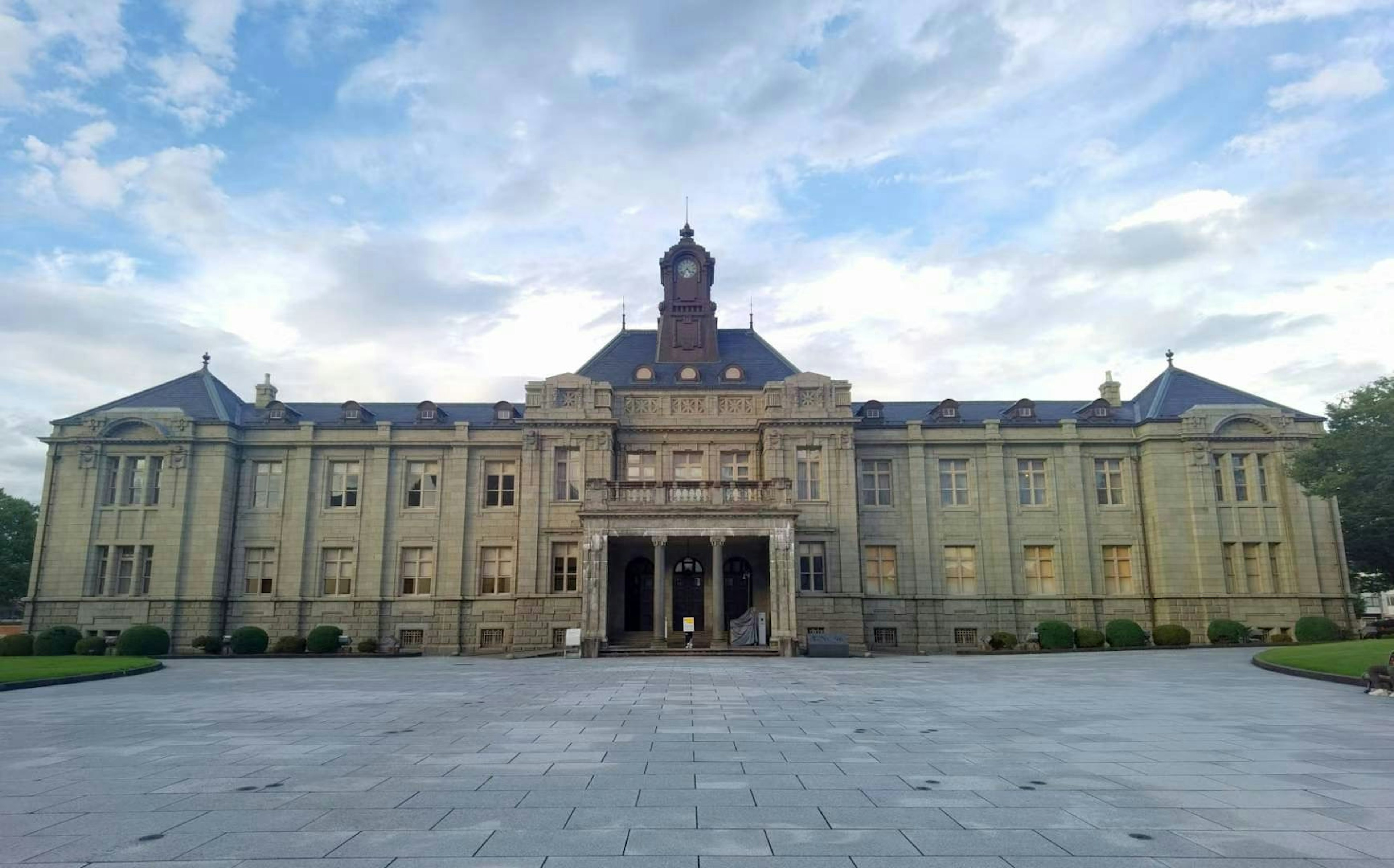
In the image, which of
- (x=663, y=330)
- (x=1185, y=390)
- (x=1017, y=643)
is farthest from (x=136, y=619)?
(x=1185, y=390)

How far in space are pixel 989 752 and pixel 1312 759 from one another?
13.5ft

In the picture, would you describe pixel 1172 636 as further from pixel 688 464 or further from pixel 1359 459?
pixel 688 464

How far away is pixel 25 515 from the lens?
217 ft

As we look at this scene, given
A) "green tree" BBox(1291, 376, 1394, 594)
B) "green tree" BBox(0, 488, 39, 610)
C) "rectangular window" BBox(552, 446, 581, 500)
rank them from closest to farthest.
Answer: "green tree" BBox(1291, 376, 1394, 594) → "rectangular window" BBox(552, 446, 581, 500) → "green tree" BBox(0, 488, 39, 610)

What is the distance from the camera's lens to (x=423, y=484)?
4541 cm

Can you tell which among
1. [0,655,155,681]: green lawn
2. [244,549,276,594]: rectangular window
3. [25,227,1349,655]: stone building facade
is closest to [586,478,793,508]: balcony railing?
[25,227,1349,655]: stone building facade

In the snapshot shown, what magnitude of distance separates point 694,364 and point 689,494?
40.9 feet

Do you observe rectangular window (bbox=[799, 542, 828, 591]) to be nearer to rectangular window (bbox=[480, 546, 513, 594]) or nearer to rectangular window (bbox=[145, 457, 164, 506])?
rectangular window (bbox=[480, 546, 513, 594])

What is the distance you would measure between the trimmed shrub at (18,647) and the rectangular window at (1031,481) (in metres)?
47.2

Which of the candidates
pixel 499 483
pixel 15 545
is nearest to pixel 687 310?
pixel 499 483

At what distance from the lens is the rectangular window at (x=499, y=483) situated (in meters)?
45.2

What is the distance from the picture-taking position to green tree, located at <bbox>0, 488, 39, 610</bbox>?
210ft

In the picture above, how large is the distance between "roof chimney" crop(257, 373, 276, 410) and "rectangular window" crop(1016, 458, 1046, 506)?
41.8 m

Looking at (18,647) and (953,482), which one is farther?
(953,482)
